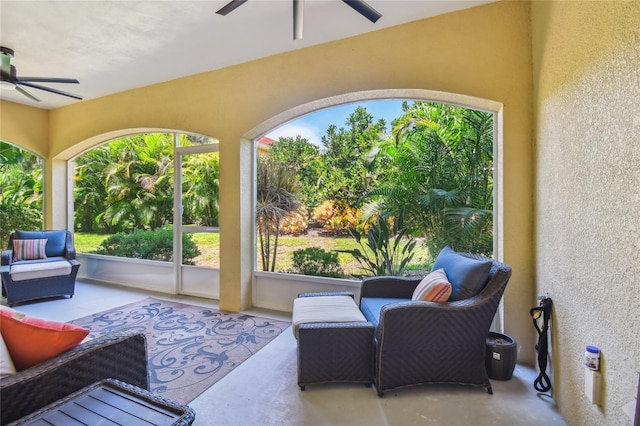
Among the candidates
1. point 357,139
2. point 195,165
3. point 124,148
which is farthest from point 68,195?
point 357,139

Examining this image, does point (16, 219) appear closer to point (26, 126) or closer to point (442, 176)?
point (26, 126)

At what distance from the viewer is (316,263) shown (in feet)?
12.6

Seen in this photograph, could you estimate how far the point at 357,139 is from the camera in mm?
3631

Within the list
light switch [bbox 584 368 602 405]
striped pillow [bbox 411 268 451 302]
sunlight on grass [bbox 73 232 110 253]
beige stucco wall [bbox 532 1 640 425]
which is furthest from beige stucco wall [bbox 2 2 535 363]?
sunlight on grass [bbox 73 232 110 253]

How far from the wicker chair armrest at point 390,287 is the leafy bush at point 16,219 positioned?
671 centimetres

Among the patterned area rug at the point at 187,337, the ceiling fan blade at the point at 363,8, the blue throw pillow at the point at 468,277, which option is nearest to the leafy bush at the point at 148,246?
the patterned area rug at the point at 187,337

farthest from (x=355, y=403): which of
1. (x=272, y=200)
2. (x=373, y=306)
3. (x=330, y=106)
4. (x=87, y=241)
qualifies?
(x=87, y=241)

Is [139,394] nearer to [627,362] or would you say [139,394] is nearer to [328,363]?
[328,363]

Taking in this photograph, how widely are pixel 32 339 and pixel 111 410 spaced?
604mm

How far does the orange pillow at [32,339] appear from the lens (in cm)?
133

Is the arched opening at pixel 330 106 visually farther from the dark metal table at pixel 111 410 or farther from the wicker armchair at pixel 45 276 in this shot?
the wicker armchair at pixel 45 276

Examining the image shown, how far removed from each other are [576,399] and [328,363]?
4.92 feet

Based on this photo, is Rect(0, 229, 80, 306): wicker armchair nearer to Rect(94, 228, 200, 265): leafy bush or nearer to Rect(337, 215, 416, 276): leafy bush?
Rect(94, 228, 200, 265): leafy bush

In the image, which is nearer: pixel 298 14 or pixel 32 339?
pixel 32 339
